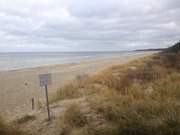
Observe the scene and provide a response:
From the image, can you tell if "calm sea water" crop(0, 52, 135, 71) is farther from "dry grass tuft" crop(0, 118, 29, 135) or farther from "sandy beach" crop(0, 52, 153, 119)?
"dry grass tuft" crop(0, 118, 29, 135)

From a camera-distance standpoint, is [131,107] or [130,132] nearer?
[130,132]

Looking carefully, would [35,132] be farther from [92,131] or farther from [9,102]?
[9,102]

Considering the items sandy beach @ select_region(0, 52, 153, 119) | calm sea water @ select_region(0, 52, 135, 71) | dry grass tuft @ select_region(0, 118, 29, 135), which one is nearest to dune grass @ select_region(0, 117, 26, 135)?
dry grass tuft @ select_region(0, 118, 29, 135)

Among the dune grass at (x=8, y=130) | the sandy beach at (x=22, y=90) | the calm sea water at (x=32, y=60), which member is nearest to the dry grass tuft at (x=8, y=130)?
the dune grass at (x=8, y=130)

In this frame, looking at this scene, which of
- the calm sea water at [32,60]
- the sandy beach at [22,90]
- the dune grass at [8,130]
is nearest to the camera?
the dune grass at [8,130]

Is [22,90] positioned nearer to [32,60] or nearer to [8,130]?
[8,130]

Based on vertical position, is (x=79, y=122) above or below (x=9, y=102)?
above

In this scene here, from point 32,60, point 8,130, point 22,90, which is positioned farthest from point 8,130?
point 32,60

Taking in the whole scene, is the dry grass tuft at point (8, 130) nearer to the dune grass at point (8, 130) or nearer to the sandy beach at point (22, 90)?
the dune grass at point (8, 130)

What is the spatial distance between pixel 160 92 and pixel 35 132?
394 centimetres

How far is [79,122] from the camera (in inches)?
254

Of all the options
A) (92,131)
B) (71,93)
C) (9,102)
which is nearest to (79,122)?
(92,131)

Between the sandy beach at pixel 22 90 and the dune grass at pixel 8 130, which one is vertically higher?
the dune grass at pixel 8 130

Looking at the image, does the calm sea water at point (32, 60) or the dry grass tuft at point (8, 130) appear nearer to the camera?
A: the dry grass tuft at point (8, 130)
